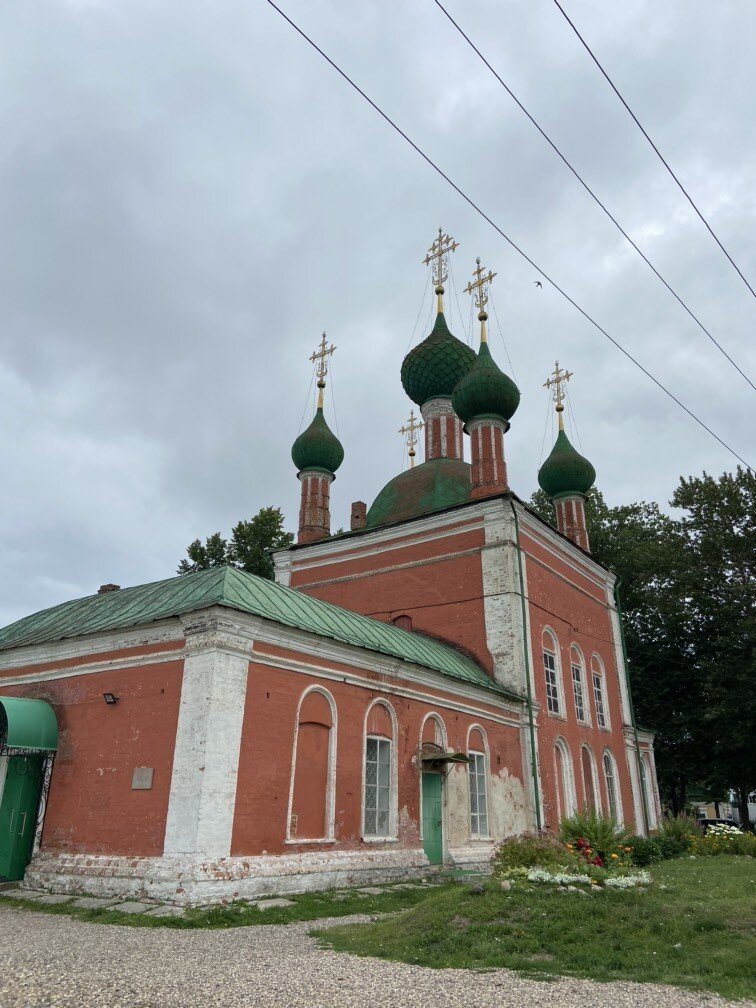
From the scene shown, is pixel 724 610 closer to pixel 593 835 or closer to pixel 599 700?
pixel 599 700

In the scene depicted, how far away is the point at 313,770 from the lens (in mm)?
10828

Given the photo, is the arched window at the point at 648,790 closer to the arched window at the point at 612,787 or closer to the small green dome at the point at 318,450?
the arched window at the point at 612,787

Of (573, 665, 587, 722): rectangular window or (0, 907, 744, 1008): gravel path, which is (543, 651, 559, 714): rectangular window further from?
(0, 907, 744, 1008): gravel path

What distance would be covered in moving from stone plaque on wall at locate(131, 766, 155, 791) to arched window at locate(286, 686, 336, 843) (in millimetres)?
1880

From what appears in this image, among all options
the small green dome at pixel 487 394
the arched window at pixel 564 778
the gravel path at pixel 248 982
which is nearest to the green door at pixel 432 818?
the arched window at pixel 564 778

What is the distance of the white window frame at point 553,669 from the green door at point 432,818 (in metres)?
4.53

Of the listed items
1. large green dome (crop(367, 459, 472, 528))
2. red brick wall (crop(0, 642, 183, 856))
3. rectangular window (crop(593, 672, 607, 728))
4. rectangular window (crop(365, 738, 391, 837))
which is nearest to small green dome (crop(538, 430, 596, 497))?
large green dome (crop(367, 459, 472, 528))

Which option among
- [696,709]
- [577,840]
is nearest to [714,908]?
[577,840]

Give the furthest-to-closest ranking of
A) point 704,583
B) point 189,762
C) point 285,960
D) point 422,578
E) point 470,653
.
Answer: point 704,583 → point 422,578 → point 470,653 → point 189,762 → point 285,960

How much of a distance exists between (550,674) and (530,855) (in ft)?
28.9

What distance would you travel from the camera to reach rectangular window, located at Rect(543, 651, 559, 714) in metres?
17.2

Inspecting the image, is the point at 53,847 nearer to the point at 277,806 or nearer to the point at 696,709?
the point at 277,806

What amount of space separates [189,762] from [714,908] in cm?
597

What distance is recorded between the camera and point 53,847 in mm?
10430
